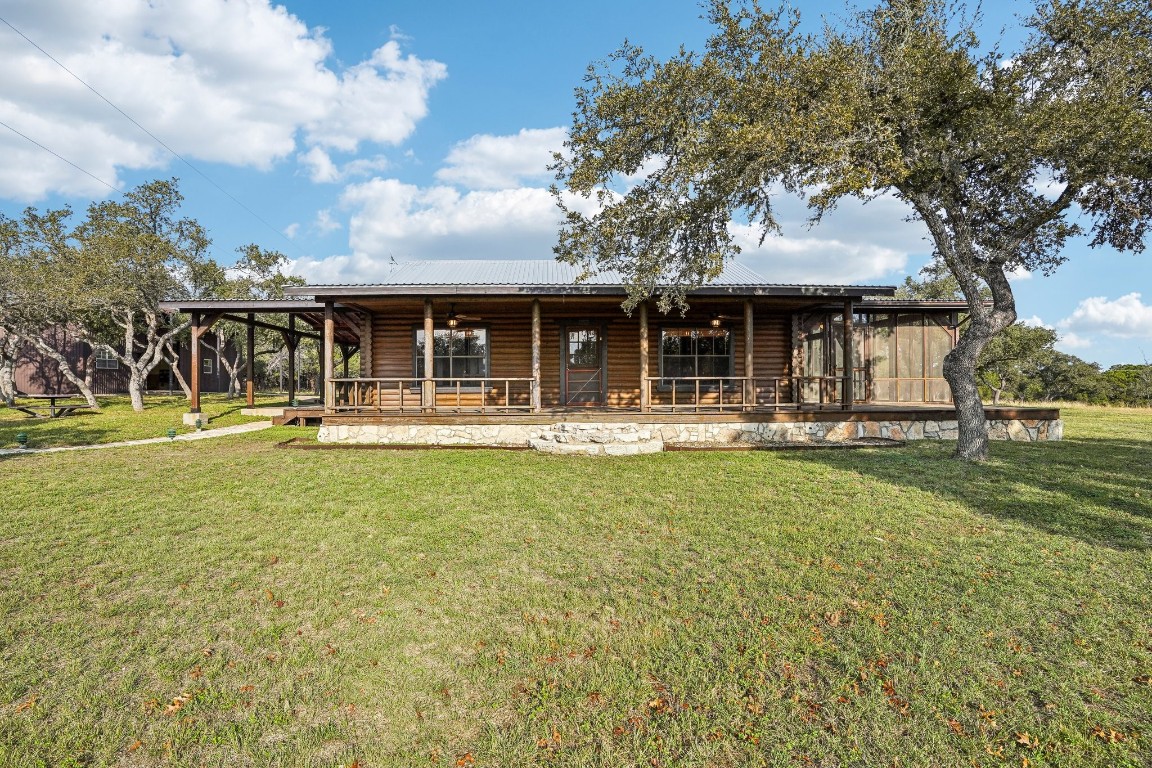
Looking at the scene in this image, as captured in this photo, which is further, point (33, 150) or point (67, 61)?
point (33, 150)

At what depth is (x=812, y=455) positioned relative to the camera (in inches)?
349

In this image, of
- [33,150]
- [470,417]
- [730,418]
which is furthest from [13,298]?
[730,418]

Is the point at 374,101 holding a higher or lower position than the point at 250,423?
higher

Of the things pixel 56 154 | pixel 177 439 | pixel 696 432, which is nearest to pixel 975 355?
pixel 696 432

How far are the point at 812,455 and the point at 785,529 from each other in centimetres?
441

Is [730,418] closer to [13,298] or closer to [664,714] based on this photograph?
[664,714]

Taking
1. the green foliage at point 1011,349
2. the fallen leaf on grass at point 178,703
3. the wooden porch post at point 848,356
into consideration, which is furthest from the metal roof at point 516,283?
the green foliage at point 1011,349

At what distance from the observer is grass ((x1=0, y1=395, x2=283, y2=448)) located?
10570 millimetres

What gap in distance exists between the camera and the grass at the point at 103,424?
1057 centimetres

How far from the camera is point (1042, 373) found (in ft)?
88.0

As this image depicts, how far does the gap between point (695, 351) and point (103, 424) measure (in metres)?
15.1

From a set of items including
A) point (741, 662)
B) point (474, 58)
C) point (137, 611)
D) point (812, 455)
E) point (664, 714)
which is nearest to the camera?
point (664, 714)

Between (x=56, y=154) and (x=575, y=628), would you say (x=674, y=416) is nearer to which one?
(x=575, y=628)

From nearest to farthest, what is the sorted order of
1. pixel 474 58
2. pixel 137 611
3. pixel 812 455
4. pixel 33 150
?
pixel 137 611 < pixel 812 455 < pixel 33 150 < pixel 474 58
